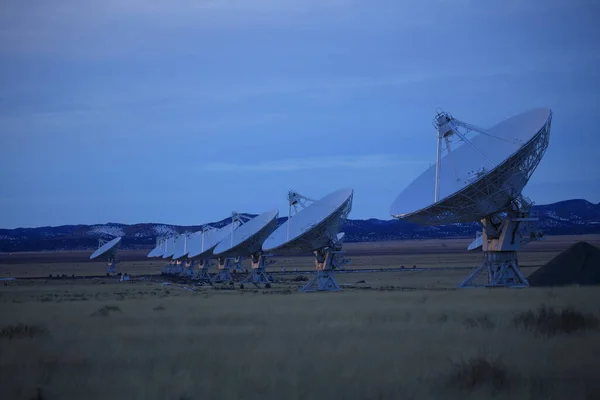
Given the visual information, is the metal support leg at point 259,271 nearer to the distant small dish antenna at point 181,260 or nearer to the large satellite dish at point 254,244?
the large satellite dish at point 254,244

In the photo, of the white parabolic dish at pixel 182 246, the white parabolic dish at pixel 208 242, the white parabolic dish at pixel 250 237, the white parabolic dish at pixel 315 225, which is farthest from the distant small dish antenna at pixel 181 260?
the white parabolic dish at pixel 315 225

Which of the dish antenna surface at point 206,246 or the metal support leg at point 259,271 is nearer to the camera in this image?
the metal support leg at point 259,271

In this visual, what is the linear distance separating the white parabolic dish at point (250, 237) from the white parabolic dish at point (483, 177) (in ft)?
73.7

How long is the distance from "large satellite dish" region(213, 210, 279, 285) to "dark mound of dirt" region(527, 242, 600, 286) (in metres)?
22.3

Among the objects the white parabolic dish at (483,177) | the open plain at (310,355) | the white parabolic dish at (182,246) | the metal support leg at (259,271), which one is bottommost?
the open plain at (310,355)

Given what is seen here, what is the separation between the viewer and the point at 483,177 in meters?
35.8

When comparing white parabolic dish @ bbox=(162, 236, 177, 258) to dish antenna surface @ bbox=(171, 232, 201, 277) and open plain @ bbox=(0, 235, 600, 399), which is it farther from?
open plain @ bbox=(0, 235, 600, 399)

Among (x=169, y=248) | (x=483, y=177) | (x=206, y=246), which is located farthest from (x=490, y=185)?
(x=169, y=248)

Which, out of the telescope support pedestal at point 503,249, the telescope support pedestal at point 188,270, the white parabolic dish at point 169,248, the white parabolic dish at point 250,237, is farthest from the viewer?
the white parabolic dish at point 169,248

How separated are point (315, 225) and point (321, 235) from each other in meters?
1.50

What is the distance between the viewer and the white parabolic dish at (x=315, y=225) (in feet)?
153

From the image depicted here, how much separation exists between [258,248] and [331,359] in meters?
47.7

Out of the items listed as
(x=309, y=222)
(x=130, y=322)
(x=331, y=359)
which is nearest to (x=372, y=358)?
(x=331, y=359)

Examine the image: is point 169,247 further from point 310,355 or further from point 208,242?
point 310,355
